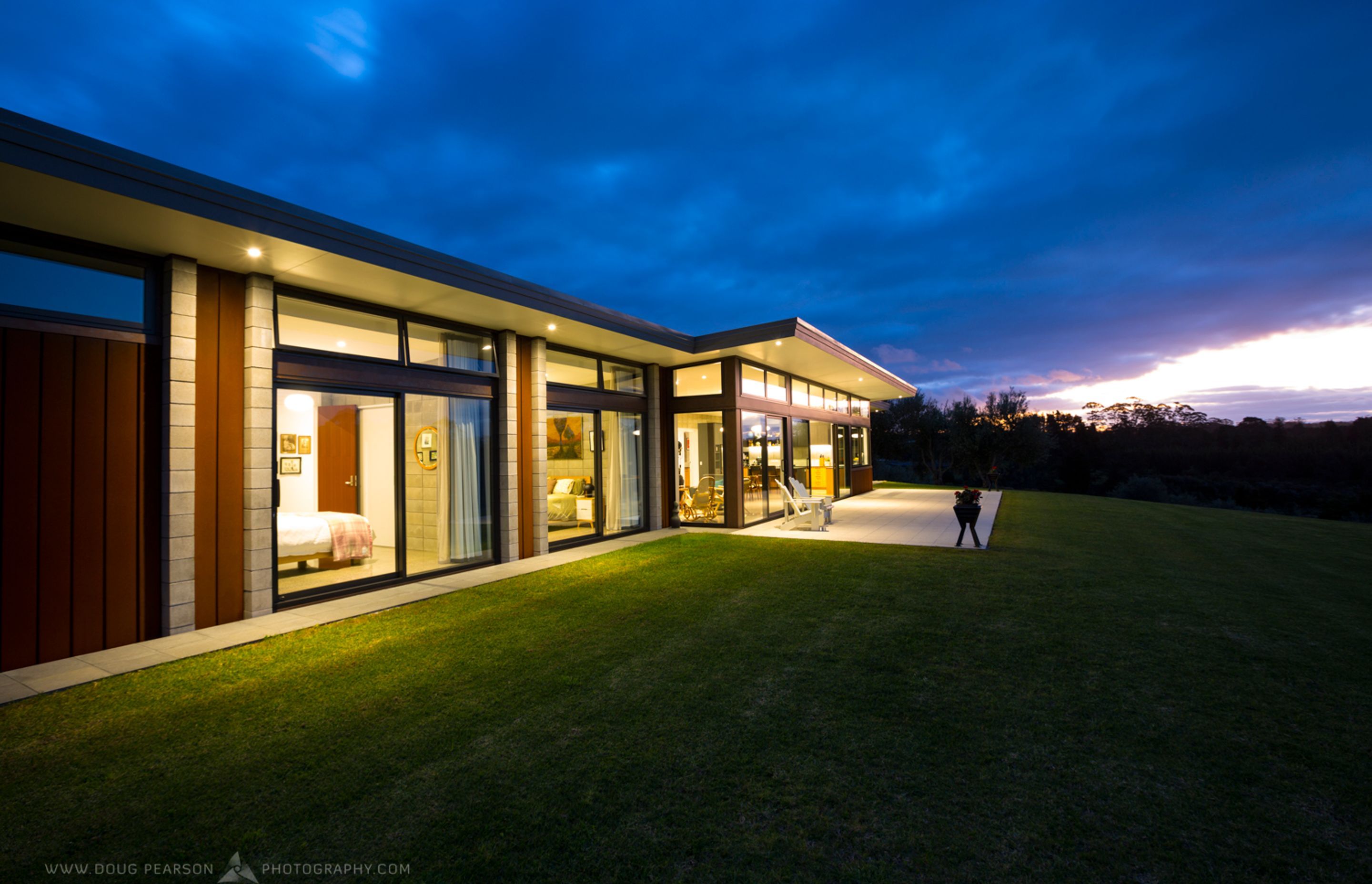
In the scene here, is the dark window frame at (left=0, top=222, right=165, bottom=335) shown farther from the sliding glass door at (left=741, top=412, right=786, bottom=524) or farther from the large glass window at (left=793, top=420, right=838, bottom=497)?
the large glass window at (left=793, top=420, right=838, bottom=497)

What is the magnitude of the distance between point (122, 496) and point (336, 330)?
7.59ft

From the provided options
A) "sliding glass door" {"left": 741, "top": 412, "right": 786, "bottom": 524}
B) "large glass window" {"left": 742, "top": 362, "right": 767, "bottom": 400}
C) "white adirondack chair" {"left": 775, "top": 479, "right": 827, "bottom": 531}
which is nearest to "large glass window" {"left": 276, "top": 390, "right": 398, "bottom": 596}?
"sliding glass door" {"left": 741, "top": 412, "right": 786, "bottom": 524}

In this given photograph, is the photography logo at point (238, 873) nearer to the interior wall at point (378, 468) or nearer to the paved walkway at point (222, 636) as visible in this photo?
the paved walkway at point (222, 636)

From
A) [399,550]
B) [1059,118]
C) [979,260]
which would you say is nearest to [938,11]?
[1059,118]

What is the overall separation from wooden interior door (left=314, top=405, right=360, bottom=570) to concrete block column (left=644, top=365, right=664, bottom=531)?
4.96 metres

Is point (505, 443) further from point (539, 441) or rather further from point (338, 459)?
point (338, 459)

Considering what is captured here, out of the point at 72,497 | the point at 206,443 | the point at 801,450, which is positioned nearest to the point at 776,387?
the point at 801,450

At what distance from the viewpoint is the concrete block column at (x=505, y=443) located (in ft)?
23.7

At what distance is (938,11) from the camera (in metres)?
11.2

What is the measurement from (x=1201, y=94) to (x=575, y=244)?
77568mm

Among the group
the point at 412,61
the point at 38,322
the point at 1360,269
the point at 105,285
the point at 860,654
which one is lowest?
the point at 860,654

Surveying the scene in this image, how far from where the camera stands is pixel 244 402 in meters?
4.75

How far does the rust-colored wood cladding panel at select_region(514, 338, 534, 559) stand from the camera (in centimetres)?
742

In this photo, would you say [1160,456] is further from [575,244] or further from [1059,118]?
[575,244]
